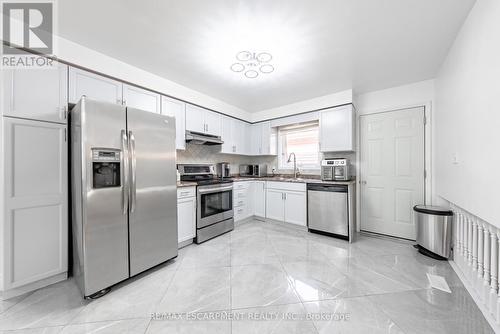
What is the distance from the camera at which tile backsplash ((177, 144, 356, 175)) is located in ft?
11.3

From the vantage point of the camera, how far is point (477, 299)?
1.59 m

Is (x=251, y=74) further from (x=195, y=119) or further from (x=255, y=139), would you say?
(x=255, y=139)

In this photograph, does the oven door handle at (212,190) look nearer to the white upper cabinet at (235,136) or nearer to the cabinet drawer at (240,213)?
the cabinet drawer at (240,213)

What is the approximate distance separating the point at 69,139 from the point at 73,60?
84cm

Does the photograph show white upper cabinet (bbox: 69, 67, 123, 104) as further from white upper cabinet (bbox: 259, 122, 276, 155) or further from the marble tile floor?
white upper cabinet (bbox: 259, 122, 276, 155)

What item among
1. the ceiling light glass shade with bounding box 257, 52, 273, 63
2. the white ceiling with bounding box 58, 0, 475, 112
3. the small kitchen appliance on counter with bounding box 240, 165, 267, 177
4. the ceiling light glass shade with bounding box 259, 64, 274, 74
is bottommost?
the small kitchen appliance on counter with bounding box 240, 165, 267, 177

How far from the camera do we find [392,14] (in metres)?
1.63

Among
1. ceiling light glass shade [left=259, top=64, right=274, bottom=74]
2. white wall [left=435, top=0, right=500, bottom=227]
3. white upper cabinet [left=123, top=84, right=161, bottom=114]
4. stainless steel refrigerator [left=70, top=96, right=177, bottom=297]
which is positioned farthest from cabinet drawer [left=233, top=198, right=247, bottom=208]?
white wall [left=435, top=0, right=500, bottom=227]

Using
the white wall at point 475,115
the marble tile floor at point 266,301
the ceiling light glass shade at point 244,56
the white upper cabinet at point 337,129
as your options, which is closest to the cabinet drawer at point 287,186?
the white upper cabinet at point 337,129

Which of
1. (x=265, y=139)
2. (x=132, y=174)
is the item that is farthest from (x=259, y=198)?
(x=132, y=174)

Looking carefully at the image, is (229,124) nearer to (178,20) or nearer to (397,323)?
(178,20)

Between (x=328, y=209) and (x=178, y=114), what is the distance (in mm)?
2847

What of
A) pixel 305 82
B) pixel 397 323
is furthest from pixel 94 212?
pixel 305 82

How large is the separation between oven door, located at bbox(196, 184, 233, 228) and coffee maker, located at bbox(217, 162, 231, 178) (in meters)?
0.60
